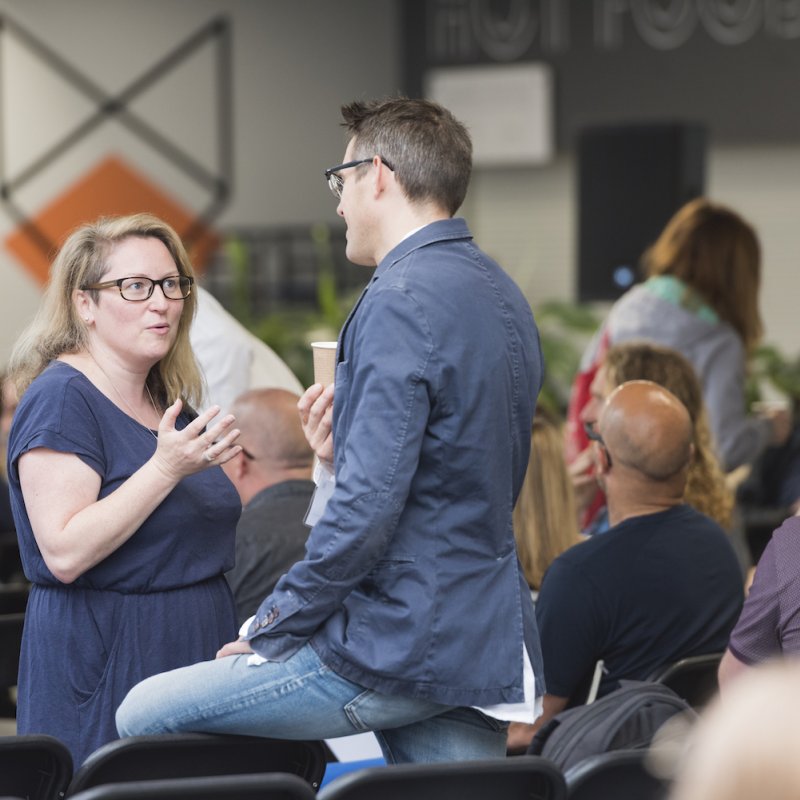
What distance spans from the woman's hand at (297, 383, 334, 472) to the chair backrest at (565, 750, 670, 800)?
59 centimetres

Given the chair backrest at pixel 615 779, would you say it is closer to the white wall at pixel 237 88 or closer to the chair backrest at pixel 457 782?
the chair backrest at pixel 457 782

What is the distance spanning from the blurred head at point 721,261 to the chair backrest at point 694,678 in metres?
1.87

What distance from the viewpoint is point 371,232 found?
75.3 inches

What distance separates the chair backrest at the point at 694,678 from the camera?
2498 mm

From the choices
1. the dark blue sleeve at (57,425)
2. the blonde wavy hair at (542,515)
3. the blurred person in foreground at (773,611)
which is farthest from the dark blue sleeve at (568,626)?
the dark blue sleeve at (57,425)

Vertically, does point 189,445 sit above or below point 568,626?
above

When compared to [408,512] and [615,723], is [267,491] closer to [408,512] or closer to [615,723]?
[615,723]

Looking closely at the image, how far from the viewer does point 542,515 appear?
3021mm

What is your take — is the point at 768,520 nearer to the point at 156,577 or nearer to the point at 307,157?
the point at 156,577

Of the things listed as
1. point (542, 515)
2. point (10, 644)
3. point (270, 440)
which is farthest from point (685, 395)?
point (10, 644)

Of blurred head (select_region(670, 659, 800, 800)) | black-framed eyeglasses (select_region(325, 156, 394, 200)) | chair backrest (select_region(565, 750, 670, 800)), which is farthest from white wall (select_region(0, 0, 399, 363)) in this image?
blurred head (select_region(670, 659, 800, 800))

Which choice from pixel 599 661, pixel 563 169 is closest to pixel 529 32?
pixel 563 169

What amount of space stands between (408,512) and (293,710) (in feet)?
1.06

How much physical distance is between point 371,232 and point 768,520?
10.3 feet
